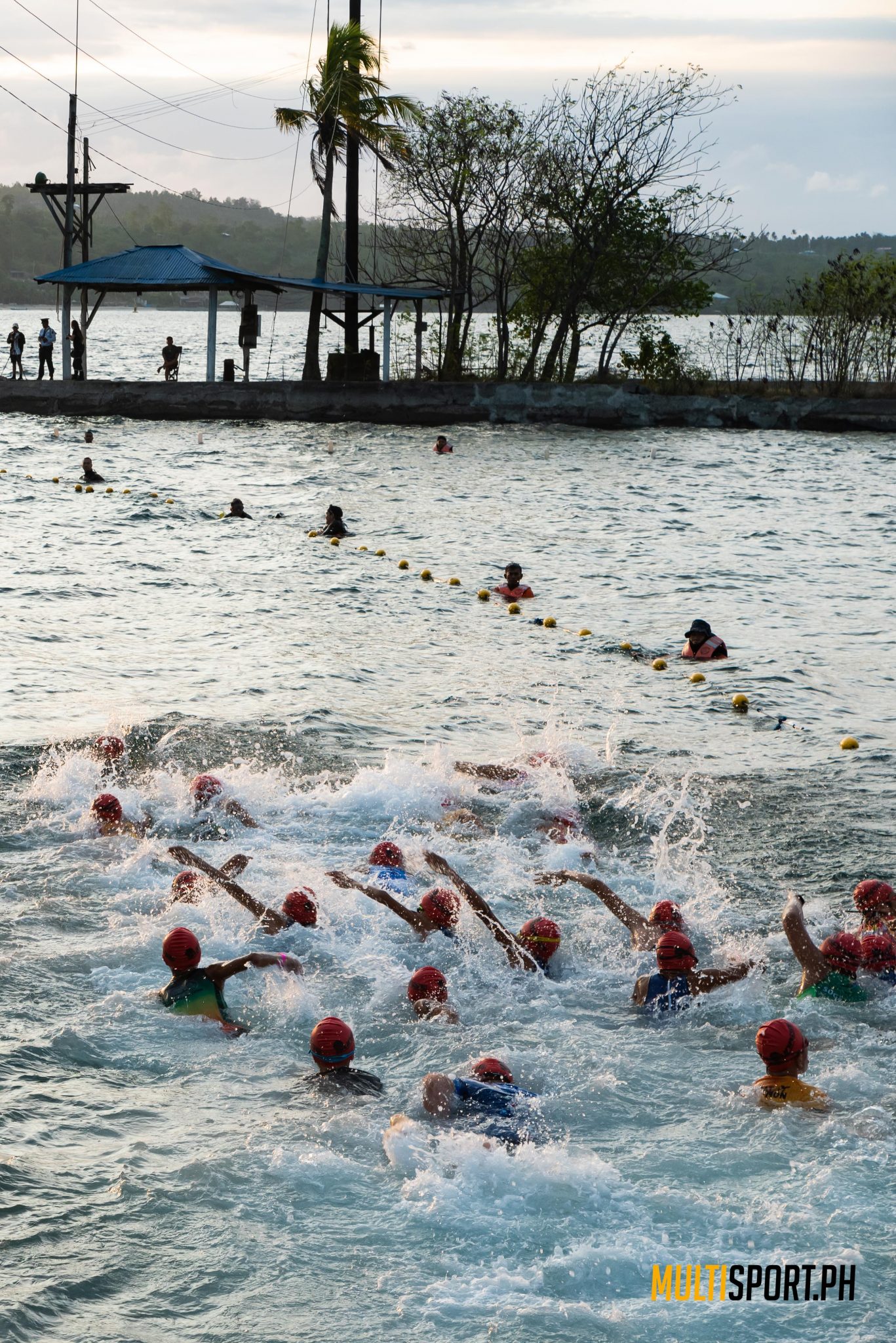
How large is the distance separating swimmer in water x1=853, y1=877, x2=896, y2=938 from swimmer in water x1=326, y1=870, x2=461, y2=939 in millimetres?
2657

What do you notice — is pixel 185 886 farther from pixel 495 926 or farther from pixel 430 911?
pixel 495 926

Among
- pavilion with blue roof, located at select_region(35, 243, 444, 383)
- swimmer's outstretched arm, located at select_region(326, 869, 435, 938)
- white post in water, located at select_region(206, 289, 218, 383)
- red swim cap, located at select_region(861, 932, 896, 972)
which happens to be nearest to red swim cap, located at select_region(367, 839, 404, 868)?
swimmer's outstretched arm, located at select_region(326, 869, 435, 938)

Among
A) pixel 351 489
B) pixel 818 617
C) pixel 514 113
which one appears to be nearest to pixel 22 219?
pixel 514 113

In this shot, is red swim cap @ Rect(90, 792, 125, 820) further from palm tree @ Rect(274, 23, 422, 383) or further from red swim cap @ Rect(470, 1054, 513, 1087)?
palm tree @ Rect(274, 23, 422, 383)

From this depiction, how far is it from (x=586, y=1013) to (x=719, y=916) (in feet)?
5.38

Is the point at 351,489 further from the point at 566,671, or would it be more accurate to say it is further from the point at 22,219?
the point at 22,219

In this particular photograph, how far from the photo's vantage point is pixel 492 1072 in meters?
6.78

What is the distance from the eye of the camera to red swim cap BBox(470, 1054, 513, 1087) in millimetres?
6773

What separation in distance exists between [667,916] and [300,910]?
7.86ft

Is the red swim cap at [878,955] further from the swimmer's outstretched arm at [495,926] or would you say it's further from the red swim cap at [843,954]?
the swimmer's outstretched arm at [495,926]

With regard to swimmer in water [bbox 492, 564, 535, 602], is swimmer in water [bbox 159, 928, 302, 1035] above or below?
below

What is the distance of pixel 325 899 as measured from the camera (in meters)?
9.26

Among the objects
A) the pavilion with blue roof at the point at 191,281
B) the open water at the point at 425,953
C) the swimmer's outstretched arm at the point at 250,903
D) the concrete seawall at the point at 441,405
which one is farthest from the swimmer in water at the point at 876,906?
the pavilion with blue roof at the point at 191,281

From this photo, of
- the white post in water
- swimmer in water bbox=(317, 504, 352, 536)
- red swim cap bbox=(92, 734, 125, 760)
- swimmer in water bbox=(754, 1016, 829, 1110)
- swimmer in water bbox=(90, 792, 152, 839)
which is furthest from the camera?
the white post in water
